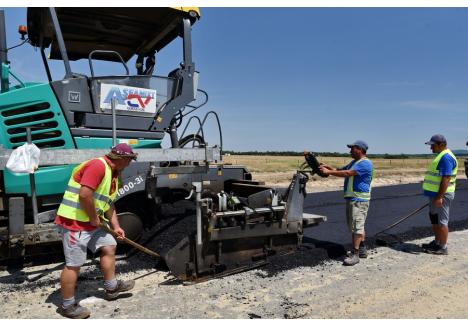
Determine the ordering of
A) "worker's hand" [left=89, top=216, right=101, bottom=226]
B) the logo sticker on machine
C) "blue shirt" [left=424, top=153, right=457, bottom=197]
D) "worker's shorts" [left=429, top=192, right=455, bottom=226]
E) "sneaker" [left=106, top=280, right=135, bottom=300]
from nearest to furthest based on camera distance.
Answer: "worker's hand" [left=89, top=216, right=101, bottom=226], "sneaker" [left=106, top=280, right=135, bottom=300], the logo sticker on machine, "blue shirt" [left=424, top=153, right=457, bottom=197], "worker's shorts" [left=429, top=192, right=455, bottom=226]

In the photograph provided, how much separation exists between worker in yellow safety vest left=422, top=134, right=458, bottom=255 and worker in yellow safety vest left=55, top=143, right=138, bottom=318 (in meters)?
3.82

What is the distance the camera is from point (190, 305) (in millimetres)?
3336

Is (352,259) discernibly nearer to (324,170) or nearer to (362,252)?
(362,252)

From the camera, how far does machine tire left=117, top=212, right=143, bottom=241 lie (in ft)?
14.6

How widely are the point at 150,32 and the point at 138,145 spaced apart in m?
1.55

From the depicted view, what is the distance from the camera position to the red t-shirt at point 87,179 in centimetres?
313

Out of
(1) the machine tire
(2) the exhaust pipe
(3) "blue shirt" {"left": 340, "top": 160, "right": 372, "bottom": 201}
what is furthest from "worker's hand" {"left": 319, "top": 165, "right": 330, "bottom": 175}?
(2) the exhaust pipe

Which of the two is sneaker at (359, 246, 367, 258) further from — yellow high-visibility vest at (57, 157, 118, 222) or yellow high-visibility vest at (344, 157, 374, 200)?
yellow high-visibility vest at (57, 157, 118, 222)

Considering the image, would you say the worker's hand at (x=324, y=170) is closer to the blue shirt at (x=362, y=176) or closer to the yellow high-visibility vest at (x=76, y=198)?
the blue shirt at (x=362, y=176)

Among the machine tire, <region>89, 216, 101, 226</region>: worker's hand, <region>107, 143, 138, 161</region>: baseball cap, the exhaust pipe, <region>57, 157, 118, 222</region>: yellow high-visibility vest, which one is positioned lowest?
the machine tire

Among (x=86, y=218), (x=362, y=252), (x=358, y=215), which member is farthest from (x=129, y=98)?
(x=362, y=252)
